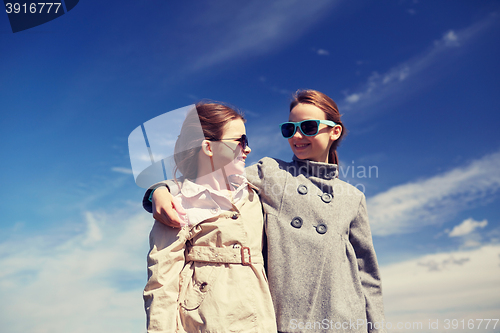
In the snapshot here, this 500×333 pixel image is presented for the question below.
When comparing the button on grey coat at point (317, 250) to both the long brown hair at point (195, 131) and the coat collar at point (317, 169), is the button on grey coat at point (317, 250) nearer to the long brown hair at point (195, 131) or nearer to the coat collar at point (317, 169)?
the coat collar at point (317, 169)

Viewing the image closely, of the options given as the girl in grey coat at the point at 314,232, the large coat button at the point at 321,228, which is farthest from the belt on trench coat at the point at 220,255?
the large coat button at the point at 321,228

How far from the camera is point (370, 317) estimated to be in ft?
12.6

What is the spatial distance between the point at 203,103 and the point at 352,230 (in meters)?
2.11

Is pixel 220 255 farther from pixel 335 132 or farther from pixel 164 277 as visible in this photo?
pixel 335 132

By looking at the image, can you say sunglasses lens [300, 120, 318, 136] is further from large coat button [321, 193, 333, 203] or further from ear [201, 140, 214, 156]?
ear [201, 140, 214, 156]

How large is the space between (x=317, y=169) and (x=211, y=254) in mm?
1508

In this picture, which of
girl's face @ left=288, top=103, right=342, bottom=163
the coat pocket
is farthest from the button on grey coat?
the coat pocket

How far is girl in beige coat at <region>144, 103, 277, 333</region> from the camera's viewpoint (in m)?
3.17

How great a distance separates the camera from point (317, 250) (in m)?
3.69

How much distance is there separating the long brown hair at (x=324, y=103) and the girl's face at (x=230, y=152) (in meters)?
0.82

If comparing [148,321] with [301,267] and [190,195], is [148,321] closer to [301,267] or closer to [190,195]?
[190,195]

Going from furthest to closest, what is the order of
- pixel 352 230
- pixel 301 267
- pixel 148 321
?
pixel 352 230 < pixel 301 267 < pixel 148 321

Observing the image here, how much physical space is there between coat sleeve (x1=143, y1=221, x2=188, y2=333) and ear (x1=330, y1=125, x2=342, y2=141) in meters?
2.02

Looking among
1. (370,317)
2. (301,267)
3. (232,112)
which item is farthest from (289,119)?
(370,317)
